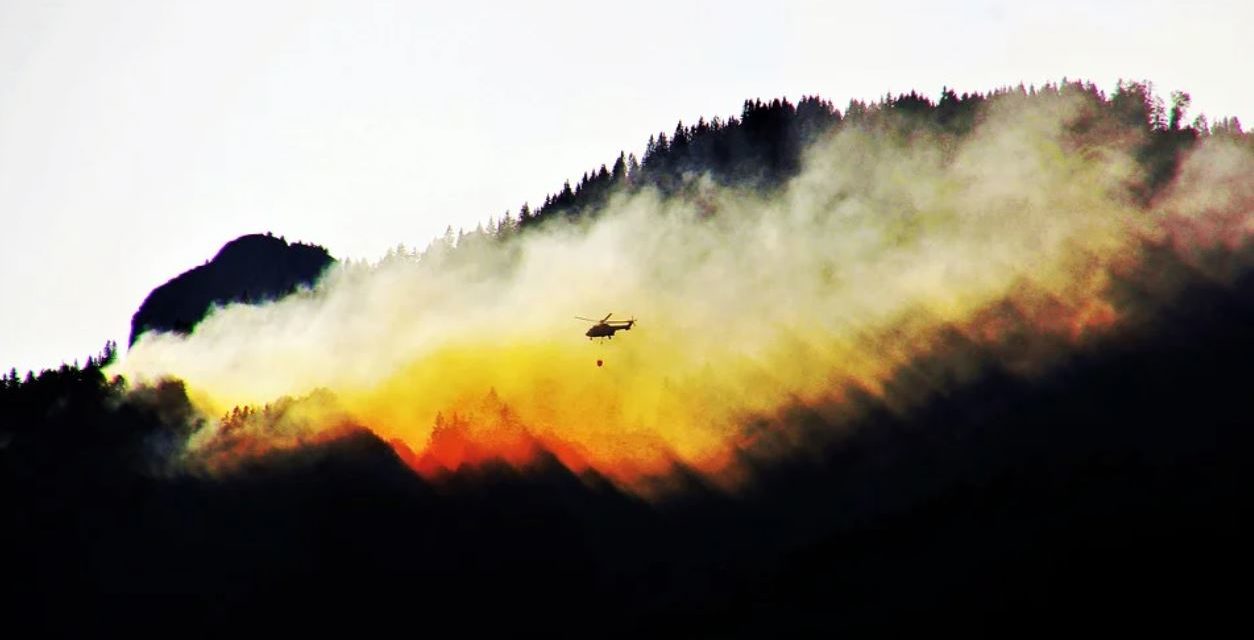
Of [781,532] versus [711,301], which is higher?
[711,301]

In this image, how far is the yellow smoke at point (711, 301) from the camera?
160 metres

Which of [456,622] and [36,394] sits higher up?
[36,394]

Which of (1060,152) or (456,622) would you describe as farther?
(1060,152)

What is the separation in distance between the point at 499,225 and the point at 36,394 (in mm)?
63140

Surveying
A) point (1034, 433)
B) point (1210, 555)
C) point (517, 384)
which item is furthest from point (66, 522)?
point (1210, 555)

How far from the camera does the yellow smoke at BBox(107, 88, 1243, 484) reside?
160 meters

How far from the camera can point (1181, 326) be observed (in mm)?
158750

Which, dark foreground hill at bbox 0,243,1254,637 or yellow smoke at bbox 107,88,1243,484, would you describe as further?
yellow smoke at bbox 107,88,1243,484

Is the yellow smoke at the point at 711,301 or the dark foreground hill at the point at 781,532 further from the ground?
the yellow smoke at the point at 711,301

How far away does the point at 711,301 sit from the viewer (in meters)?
172

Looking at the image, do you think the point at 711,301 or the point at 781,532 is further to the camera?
the point at 711,301

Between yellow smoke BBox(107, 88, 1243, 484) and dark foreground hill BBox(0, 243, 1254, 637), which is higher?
yellow smoke BBox(107, 88, 1243, 484)

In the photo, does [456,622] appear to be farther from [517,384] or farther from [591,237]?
[591,237]

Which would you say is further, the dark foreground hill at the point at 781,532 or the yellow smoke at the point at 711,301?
the yellow smoke at the point at 711,301
